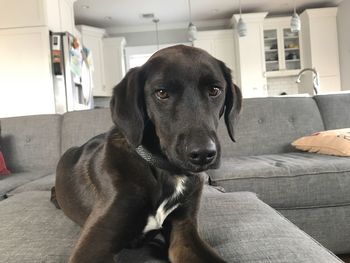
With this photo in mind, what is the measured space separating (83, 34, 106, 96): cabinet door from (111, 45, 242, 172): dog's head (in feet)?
21.3

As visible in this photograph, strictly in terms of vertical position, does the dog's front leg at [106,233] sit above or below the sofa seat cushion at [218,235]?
above

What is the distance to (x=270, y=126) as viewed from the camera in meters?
2.58

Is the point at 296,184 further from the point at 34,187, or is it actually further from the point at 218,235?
the point at 34,187

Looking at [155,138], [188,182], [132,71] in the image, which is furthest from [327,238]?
[132,71]

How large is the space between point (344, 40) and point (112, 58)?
14.5 feet

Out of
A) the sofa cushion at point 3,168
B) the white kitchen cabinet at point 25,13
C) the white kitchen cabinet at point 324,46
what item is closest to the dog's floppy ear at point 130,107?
the sofa cushion at point 3,168

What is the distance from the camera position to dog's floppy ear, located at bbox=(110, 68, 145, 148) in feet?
3.18

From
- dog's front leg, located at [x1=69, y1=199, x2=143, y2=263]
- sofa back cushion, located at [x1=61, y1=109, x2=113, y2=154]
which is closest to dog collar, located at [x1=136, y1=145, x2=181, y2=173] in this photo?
dog's front leg, located at [x1=69, y1=199, x2=143, y2=263]

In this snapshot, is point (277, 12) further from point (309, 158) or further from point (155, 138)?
point (155, 138)

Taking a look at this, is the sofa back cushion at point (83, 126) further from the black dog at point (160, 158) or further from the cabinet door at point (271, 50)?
the cabinet door at point (271, 50)

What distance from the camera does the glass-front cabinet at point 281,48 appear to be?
296 inches

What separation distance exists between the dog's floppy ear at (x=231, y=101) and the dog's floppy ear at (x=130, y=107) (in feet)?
0.90

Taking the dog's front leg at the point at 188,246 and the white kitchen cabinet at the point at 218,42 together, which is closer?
the dog's front leg at the point at 188,246

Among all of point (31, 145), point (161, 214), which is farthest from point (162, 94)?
point (31, 145)
